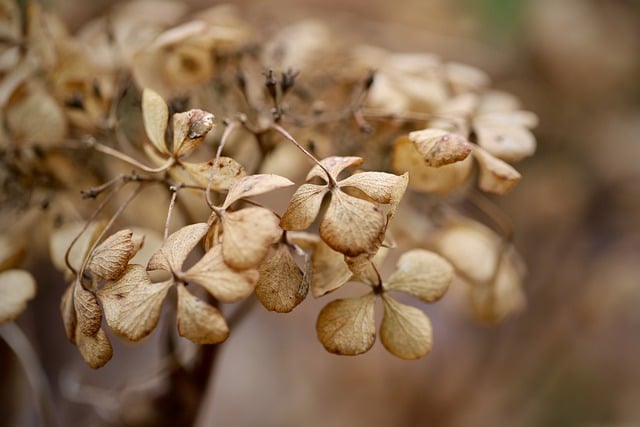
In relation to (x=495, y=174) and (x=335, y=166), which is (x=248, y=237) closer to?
(x=335, y=166)

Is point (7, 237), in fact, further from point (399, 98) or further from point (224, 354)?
point (224, 354)

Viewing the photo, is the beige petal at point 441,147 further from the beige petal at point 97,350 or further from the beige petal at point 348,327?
the beige petal at point 97,350

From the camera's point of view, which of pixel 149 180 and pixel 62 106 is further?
pixel 62 106

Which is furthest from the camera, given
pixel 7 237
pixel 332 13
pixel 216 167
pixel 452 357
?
pixel 332 13

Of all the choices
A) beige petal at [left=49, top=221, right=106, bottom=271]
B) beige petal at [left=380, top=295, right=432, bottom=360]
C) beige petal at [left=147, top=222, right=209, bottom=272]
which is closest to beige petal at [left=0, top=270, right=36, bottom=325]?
beige petal at [left=49, top=221, right=106, bottom=271]

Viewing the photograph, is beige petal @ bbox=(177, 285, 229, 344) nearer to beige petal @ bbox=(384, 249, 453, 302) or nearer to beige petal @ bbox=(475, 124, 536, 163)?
beige petal @ bbox=(384, 249, 453, 302)

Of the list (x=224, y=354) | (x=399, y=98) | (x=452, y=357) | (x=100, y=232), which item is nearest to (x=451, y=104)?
(x=399, y=98)
